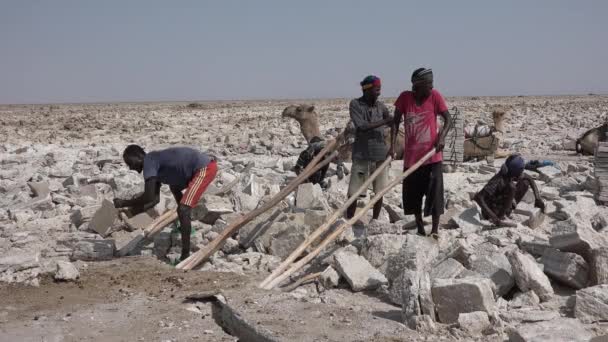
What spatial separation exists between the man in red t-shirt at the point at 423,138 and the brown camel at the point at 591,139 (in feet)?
22.6

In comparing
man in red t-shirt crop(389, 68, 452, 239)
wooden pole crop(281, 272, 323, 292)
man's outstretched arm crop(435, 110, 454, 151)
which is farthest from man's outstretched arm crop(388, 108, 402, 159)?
wooden pole crop(281, 272, 323, 292)

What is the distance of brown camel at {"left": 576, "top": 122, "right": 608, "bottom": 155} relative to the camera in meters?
10.5

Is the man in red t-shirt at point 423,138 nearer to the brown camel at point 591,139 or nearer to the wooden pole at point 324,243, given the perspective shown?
the wooden pole at point 324,243

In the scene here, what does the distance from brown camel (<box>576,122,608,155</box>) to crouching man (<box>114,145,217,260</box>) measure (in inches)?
323

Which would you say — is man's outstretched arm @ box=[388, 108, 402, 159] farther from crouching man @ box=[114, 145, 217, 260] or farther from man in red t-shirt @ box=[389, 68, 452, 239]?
crouching man @ box=[114, 145, 217, 260]

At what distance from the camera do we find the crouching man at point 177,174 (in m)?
4.78

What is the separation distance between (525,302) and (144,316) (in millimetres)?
2457

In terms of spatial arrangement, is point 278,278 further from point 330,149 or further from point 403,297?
point 330,149

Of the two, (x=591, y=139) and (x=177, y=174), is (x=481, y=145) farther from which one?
(x=177, y=174)

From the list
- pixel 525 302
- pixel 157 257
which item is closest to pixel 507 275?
pixel 525 302

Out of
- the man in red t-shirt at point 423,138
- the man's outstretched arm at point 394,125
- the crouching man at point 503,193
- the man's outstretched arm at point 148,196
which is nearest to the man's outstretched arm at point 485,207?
the crouching man at point 503,193

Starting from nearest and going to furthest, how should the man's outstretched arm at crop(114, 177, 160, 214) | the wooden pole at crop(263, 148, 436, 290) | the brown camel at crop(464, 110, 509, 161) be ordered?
the wooden pole at crop(263, 148, 436, 290) → the man's outstretched arm at crop(114, 177, 160, 214) → the brown camel at crop(464, 110, 509, 161)

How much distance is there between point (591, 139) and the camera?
10.7 meters

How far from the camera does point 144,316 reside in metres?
3.71
